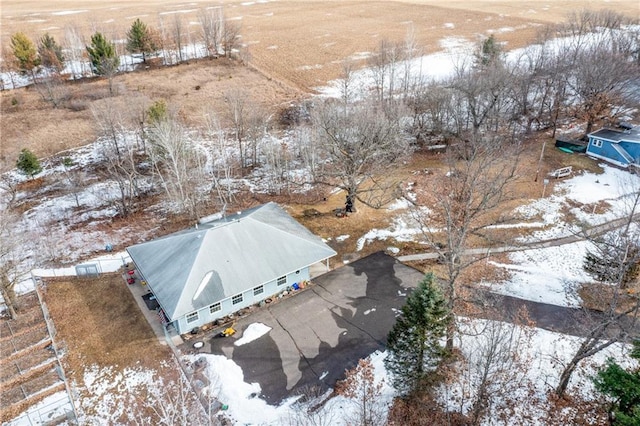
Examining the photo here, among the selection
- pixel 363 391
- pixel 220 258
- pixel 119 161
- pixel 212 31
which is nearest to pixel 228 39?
pixel 212 31

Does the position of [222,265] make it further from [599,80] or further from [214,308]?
[599,80]

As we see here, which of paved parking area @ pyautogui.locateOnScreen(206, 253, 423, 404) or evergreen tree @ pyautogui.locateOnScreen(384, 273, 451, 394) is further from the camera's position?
paved parking area @ pyautogui.locateOnScreen(206, 253, 423, 404)

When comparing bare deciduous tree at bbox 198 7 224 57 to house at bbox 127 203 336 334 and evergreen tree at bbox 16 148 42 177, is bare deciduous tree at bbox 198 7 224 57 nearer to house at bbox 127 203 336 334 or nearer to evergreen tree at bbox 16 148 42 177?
evergreen tree at bbox 16 148 42 177

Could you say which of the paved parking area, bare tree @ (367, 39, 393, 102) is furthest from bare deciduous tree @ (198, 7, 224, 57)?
the paved parking area

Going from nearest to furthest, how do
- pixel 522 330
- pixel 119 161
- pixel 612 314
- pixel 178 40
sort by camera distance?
pixel 612 314
pixel 522 330
pixel 119 161
pixel 178 40

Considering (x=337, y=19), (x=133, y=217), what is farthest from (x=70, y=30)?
(x=337, y=19)

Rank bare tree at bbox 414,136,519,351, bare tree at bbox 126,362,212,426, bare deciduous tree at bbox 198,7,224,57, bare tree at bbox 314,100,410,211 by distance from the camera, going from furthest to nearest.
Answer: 1. bare deciduous tree at bbox 198,7,224,57
2. bare tree at bbox 314,100,410,211
3. bare tree at bbox 414,136,519,351
4. bare tree at bbox 126,362,212,426
